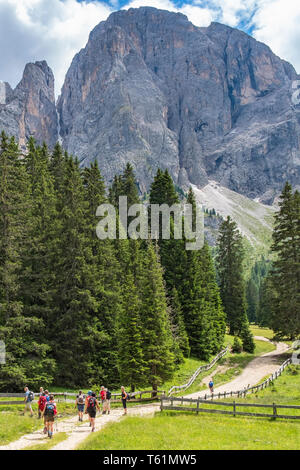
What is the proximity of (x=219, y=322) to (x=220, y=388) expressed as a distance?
20.0 metres

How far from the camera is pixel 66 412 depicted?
23.1 metres

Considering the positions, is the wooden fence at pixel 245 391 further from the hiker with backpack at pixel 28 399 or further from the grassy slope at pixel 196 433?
the hiker with backpack at pixel 28 399

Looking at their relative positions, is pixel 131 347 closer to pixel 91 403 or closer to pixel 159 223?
pixel 91 403

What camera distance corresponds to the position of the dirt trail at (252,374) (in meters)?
33.0

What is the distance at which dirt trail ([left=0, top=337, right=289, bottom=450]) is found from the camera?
15.2 meters

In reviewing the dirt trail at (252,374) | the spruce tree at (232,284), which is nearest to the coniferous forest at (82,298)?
the dirt trail at (252,374)

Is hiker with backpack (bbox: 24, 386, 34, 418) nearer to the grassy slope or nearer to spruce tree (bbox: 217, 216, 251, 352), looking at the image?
the grassy slope

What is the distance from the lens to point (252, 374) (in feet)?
124

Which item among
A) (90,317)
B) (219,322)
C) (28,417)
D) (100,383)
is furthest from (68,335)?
(219,322)

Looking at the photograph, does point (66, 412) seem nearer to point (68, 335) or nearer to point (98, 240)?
point (68, 335)

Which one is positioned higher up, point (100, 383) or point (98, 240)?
point (98, 240)

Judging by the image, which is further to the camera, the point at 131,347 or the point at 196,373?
the point at 196,373

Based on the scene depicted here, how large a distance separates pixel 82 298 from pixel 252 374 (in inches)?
772

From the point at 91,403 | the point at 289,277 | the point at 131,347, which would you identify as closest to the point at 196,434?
the point at 91,403
